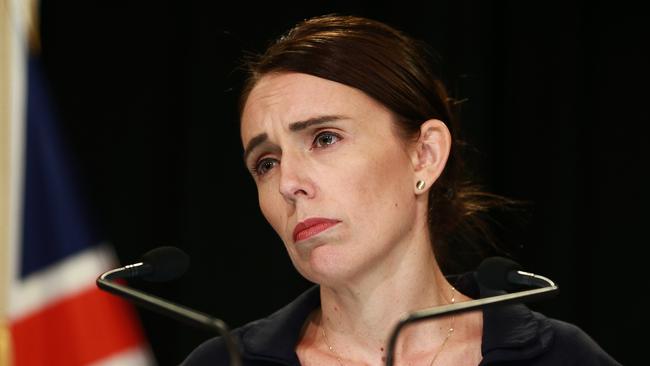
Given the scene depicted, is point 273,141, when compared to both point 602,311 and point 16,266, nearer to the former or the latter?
point 16,266

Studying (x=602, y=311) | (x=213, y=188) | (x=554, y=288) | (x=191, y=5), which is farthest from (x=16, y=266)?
(x=602, y=311)

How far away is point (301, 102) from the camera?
6.93 ft

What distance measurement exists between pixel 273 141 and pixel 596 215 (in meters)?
1.29

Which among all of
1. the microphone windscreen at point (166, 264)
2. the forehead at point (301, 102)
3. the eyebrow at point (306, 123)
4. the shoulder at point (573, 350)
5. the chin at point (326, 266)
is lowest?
the shoulder at point (573, 350)

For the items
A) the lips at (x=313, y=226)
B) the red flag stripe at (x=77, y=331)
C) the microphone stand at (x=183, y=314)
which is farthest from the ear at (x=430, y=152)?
the red flag stripe at (x=77, y=331)

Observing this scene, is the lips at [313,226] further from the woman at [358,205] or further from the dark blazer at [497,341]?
the dark blazer at [497,341]

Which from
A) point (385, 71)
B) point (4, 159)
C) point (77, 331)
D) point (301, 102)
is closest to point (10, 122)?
point (4, 159)

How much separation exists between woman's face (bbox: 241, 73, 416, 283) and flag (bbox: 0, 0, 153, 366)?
2.04 ft

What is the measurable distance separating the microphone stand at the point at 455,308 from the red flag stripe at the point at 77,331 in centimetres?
107

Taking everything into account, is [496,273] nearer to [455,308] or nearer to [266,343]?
[455,308]

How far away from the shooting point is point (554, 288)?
1794 mm

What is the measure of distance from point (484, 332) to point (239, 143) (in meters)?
1.17

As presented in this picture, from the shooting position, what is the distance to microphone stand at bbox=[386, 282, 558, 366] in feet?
5.23

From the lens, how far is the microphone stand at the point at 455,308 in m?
1.59
